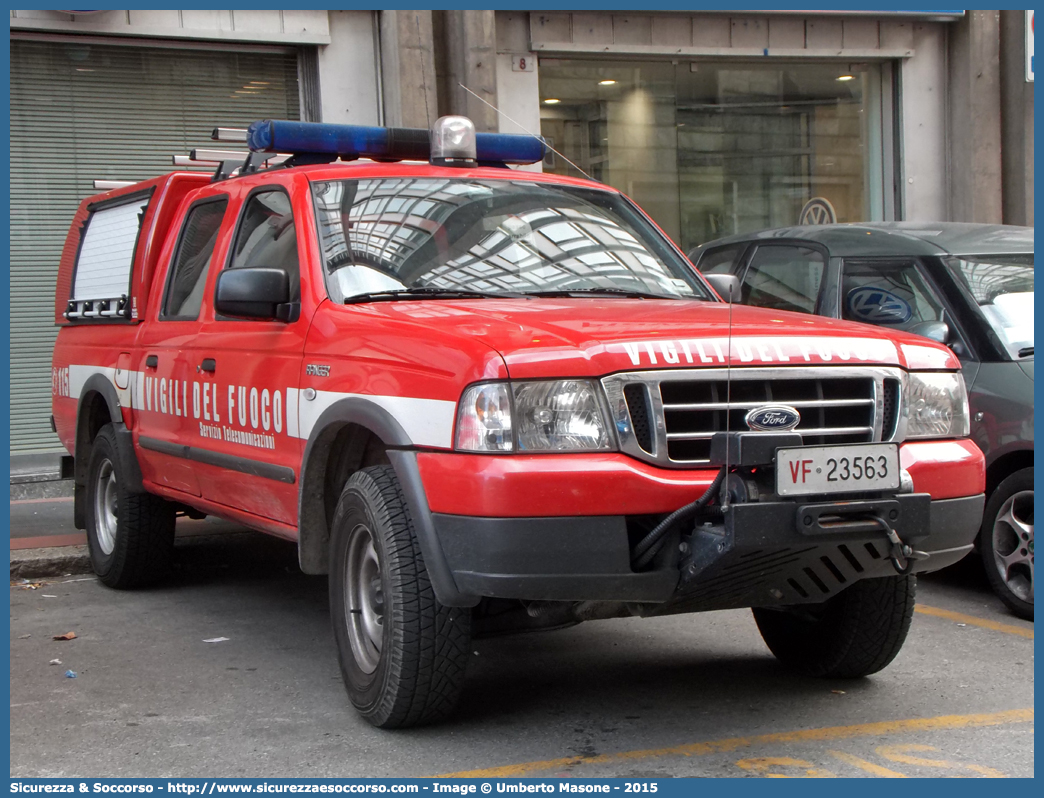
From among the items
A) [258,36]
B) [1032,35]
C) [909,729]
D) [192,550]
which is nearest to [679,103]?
[1032,35]

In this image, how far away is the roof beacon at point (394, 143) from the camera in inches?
216

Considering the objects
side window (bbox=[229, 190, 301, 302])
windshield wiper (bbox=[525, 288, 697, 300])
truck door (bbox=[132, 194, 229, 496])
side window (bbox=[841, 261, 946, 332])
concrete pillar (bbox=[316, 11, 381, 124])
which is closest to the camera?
windshield wiper (bbox=[525, 288, 697, 300])

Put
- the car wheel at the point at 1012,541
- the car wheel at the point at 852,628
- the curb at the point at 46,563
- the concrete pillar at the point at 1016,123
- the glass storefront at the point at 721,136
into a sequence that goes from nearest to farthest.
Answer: the car wheel at the point at 852,628 < the car wheel at the point at 1012,541 < the curb at the point at 46,563 < the glass storefront at the point at 721,136 < the concrete pillar at the point at 1016,123

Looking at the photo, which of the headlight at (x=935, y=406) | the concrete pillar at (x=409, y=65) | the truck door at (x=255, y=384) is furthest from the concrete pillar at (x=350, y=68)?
the headlight at (x=935, y=406)

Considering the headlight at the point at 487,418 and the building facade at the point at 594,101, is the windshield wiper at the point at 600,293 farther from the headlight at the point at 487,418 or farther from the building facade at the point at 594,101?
the building facade at the point at 594,101

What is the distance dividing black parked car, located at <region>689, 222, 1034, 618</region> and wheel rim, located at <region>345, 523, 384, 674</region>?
6.02 feet

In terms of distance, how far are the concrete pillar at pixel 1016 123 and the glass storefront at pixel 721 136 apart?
1270 millimetres

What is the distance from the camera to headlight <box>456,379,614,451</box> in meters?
3.56

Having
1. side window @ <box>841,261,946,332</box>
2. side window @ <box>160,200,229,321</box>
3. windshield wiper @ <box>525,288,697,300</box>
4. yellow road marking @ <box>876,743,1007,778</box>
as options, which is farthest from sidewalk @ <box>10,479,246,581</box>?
yellow road marking @ <box>876,743,1007,778</box>

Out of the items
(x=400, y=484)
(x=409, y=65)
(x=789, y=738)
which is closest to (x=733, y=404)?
(x=400, y=484)

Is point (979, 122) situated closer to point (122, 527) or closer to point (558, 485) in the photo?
point (122, 527)

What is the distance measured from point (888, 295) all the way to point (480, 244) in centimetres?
258

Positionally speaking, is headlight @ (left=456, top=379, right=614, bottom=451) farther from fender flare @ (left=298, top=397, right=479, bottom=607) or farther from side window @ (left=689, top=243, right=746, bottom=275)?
side window @ (left=689, top=243, right=746, bottom=275)

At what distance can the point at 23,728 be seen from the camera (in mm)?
4270
